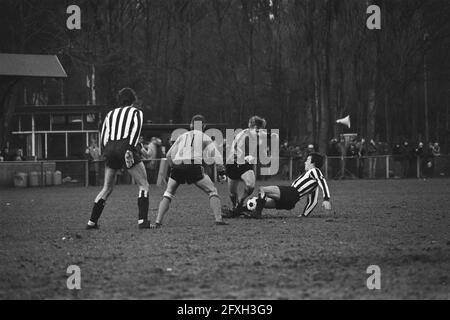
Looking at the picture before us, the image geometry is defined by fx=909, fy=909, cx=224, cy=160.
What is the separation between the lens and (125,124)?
14.1 meters

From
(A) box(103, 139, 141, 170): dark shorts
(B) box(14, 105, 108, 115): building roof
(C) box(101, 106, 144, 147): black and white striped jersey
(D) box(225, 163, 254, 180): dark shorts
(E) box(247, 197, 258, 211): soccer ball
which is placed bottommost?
(E) box(247, 197, 258, 211): soccer ball

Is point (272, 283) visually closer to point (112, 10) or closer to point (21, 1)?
point (21, 1)

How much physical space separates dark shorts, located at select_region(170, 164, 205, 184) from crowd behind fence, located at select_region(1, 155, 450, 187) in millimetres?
18588

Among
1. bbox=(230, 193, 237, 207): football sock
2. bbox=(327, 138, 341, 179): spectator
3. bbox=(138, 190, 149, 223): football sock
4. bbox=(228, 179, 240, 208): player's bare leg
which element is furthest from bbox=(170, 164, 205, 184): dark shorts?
bbox=(327, 138, 341, 179): spectator

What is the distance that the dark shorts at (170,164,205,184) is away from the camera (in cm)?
1451

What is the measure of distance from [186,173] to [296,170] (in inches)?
1007

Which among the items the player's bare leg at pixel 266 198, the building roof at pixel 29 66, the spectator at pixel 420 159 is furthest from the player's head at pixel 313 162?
the spectator at pixel 420 159

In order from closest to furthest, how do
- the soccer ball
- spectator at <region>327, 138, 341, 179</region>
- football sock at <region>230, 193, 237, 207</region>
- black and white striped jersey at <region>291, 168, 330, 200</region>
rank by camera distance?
the soccer ball → black and white striped jersey at <region>291, 168, 330, 200</region> → football sock at <region>230, 193, 237, 207</region> → spectator at <region>327, 138, 341, 179</region>

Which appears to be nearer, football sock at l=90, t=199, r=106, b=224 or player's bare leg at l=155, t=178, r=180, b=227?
football sock at l=90, t=199, r=106, b=224

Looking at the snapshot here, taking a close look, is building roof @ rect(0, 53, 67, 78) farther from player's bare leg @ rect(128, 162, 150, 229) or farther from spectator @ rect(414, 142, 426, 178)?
player's bare leg @ rect(128, 162, 150, 229)

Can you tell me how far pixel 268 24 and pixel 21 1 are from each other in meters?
15.2

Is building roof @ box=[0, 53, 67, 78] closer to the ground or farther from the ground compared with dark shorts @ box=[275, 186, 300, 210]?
farther from the ground

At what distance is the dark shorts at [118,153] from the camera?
14.1 metres
